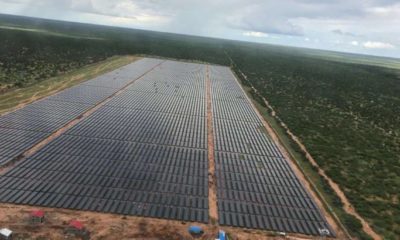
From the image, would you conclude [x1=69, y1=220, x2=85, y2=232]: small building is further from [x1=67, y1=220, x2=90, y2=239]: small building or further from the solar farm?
the solar farm

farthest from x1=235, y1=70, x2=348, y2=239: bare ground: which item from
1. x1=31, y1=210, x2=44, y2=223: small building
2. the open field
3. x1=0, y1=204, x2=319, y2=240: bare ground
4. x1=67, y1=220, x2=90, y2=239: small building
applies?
the open field

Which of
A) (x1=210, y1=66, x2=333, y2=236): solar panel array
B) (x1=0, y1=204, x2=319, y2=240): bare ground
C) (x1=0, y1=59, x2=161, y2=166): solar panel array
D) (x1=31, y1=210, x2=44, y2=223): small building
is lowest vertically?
(x1=0, y1=204, x2=319, y2=240): bare ground

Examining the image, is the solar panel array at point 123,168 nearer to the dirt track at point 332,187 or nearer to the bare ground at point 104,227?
the bare ground at point 104,227

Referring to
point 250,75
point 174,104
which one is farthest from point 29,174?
point 250,75

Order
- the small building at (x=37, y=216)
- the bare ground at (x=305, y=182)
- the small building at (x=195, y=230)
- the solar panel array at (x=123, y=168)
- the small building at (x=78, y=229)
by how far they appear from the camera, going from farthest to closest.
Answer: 1. the solar panel array at (x=123, y=168)
2. the bare ground at (x=305, y=182)
3. the small building at (x=195, y=230)
4. the small building at (x=37, y=216)
5. the small building at (x=78, y=229)

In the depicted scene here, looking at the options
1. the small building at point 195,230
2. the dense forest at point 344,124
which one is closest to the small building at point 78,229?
the small building at point 195,230

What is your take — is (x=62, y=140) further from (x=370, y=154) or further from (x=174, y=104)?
(x=370, y=154)
